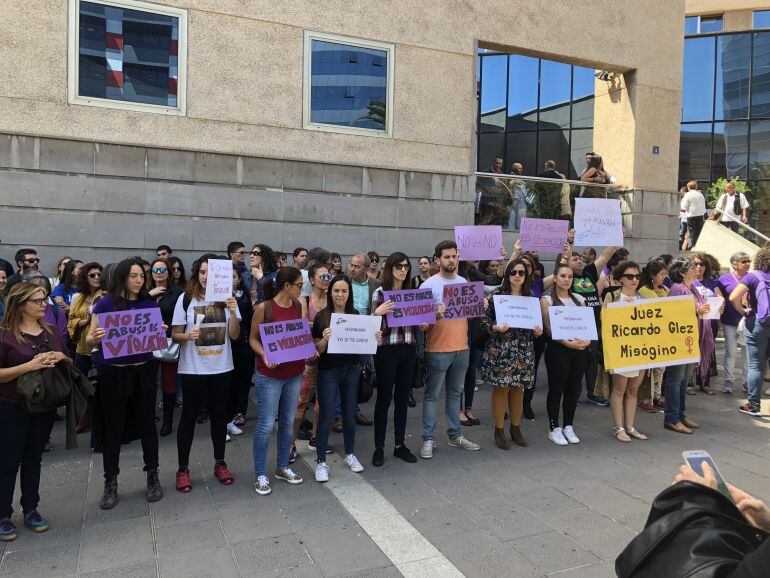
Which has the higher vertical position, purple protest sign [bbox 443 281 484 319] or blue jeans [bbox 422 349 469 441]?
purple protest sign [bbox 443 281 484 319]

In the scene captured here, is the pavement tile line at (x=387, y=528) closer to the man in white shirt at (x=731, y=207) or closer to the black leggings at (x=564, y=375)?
the black leggings at (x=564, y=375)

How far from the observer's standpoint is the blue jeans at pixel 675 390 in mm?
6582

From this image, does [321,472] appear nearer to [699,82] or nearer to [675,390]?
[675,390]

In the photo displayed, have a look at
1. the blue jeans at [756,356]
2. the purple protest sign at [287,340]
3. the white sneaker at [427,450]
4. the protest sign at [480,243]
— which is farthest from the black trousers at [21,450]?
the blue jeans at [756,356]

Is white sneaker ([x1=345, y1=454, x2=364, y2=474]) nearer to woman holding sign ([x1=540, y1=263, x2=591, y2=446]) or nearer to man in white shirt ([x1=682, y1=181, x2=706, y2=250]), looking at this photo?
woman holding sign ([x1=540, y1=263, x2=591, y2=446])

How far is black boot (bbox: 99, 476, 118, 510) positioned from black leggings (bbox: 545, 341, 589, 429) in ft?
14.4

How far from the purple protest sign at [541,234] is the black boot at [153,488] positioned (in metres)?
5.14

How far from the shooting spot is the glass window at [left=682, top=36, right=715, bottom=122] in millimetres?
26359

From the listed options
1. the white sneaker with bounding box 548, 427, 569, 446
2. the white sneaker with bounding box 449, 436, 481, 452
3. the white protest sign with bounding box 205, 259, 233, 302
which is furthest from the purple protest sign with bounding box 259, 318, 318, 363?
the white sneaker with bounding box 548, 427, 569, 446

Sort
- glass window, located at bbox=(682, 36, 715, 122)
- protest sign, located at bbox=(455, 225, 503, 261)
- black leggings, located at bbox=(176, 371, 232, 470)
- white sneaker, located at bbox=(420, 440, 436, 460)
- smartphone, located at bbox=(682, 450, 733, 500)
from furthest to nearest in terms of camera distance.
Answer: glass window, located at bbox=(682, 36, 715, 122)
protest sign, located at bbox=(455, 225, 503, 261)
white sneaker, located at bbox=(420, 440, 436, 460)
black leggings, located at bbox=(176, 371, 232, 470)
smartphone, located at bbox=(682, 450, 733, 500)

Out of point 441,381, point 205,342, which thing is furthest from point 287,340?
point 441,381

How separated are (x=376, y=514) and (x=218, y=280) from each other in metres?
2.41

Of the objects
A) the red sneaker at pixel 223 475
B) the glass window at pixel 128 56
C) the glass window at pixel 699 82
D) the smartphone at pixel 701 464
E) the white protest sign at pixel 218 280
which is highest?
the glass window at pixel 699 82

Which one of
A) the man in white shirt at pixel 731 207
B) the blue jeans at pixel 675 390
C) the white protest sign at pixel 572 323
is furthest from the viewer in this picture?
the man in white shirt at pixel 731 207
